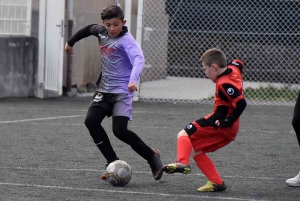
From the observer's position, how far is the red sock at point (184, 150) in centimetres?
684

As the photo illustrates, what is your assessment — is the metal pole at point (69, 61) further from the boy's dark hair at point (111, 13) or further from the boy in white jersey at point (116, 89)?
the boy's dark hair at point (111, 13)

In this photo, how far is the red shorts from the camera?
694cm

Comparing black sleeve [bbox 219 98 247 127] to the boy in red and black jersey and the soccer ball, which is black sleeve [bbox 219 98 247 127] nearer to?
the boy in red and black jersey

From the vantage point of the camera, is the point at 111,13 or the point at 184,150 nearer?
the point at 184,150

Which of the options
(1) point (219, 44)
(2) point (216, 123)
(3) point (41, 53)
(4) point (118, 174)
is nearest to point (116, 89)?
(4) point (118, 174)

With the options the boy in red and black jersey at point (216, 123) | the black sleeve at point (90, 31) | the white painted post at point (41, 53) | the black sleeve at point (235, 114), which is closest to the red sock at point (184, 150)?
the boy in red and black jersey at point (216, 123)

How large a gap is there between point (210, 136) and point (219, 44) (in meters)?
10.8

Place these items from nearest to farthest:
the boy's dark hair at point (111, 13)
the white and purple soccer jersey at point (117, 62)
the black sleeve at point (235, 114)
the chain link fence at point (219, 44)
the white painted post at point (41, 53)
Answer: the black sleeve at point (235, 114) → the boy's dark hair at point (111, 13) → the white and purple soccer jersey at point (117, 62) → the white painted post at point (41, 53) → the chain link fence at point (219, 44)

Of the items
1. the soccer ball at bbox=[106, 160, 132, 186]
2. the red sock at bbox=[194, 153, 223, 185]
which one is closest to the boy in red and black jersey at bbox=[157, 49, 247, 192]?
the red sock at bbox=[194, 153, 223, 185]

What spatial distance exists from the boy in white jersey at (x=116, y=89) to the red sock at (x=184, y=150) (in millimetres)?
544

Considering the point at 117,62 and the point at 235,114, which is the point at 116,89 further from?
the point at 235,114

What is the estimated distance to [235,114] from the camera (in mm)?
6789

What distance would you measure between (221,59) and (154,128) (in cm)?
499

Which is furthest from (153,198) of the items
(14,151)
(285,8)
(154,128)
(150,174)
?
(285,8)
